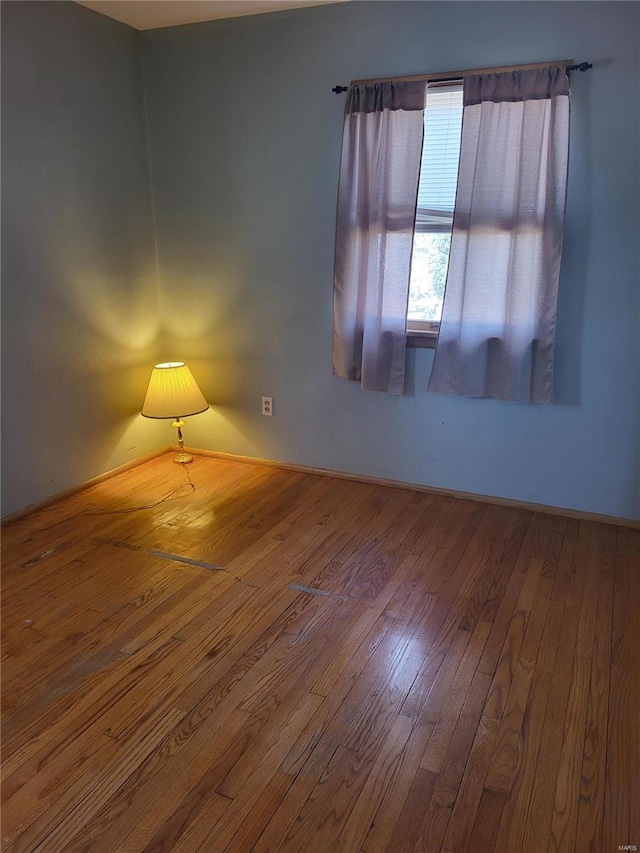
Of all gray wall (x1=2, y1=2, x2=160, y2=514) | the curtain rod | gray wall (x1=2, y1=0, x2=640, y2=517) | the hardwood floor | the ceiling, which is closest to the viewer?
the hardwood floor

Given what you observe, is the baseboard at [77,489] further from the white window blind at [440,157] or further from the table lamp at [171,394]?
the white window blind at [440,157]

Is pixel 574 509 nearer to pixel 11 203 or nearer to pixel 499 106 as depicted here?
pixel 499 106

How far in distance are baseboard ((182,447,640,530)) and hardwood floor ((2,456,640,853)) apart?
0.07m

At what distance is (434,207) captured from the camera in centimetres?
288

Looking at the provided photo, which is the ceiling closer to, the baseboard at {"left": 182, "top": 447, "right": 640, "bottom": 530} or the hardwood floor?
the baseboard at {"left": 182, "top": 447, "right": 640, "bottom": 530}

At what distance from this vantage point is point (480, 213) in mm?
2715

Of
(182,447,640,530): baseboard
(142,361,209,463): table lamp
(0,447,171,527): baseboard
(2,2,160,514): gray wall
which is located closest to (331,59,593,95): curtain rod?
(2,2,160,514): gray wall

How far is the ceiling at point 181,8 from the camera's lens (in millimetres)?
2846

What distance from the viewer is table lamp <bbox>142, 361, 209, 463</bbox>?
342 centimetres

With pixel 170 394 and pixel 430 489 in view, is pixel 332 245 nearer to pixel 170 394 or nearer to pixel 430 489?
pixel 170 394

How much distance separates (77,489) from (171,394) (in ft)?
2.40

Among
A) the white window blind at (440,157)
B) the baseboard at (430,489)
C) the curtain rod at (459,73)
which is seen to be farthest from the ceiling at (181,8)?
the baseboard at (430,489)

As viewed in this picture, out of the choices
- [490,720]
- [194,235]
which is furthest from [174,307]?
[490,720]

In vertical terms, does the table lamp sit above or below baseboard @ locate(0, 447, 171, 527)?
above
